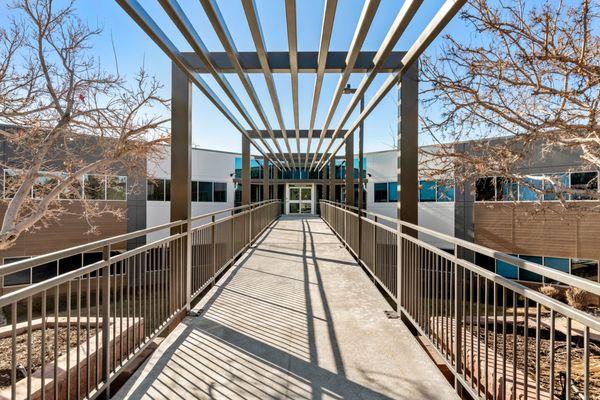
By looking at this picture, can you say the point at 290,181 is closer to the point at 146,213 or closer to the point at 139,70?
the point at 146,213

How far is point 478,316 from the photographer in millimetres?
2244

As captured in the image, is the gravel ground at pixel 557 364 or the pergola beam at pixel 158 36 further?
the gravel ground at pixel 557 364

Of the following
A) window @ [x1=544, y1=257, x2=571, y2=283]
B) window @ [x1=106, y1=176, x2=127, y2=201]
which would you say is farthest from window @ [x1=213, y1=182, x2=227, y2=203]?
window @ [x1=544, y1=257, x2=571, y2=283]

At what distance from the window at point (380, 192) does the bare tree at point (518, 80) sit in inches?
584

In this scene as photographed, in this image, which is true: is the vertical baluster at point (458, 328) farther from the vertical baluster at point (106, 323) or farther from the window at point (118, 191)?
the window at point (118, 191)

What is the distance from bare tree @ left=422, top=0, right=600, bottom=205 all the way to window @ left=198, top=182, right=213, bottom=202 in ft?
56.4

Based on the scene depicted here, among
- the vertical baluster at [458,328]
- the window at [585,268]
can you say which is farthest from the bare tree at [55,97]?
the window at [585,268]

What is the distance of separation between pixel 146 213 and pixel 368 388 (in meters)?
18.6

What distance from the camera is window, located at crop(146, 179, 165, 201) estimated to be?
1884cm

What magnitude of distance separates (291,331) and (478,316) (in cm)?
183

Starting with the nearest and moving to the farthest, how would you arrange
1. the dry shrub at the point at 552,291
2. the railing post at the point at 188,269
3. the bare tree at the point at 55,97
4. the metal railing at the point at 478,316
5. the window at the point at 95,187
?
1. the metal railing at the point at 478,316
2. the railing post at the point at 188,269
3. the bare tree at the point at 55,97
4. the dry shrub at the point at 552,291
5. the window at the point at 95,187

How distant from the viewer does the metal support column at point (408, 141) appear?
4.15 m

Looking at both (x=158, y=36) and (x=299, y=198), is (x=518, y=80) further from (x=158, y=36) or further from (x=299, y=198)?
(x=299, y=198)

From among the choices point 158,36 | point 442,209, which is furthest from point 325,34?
point 442,209
